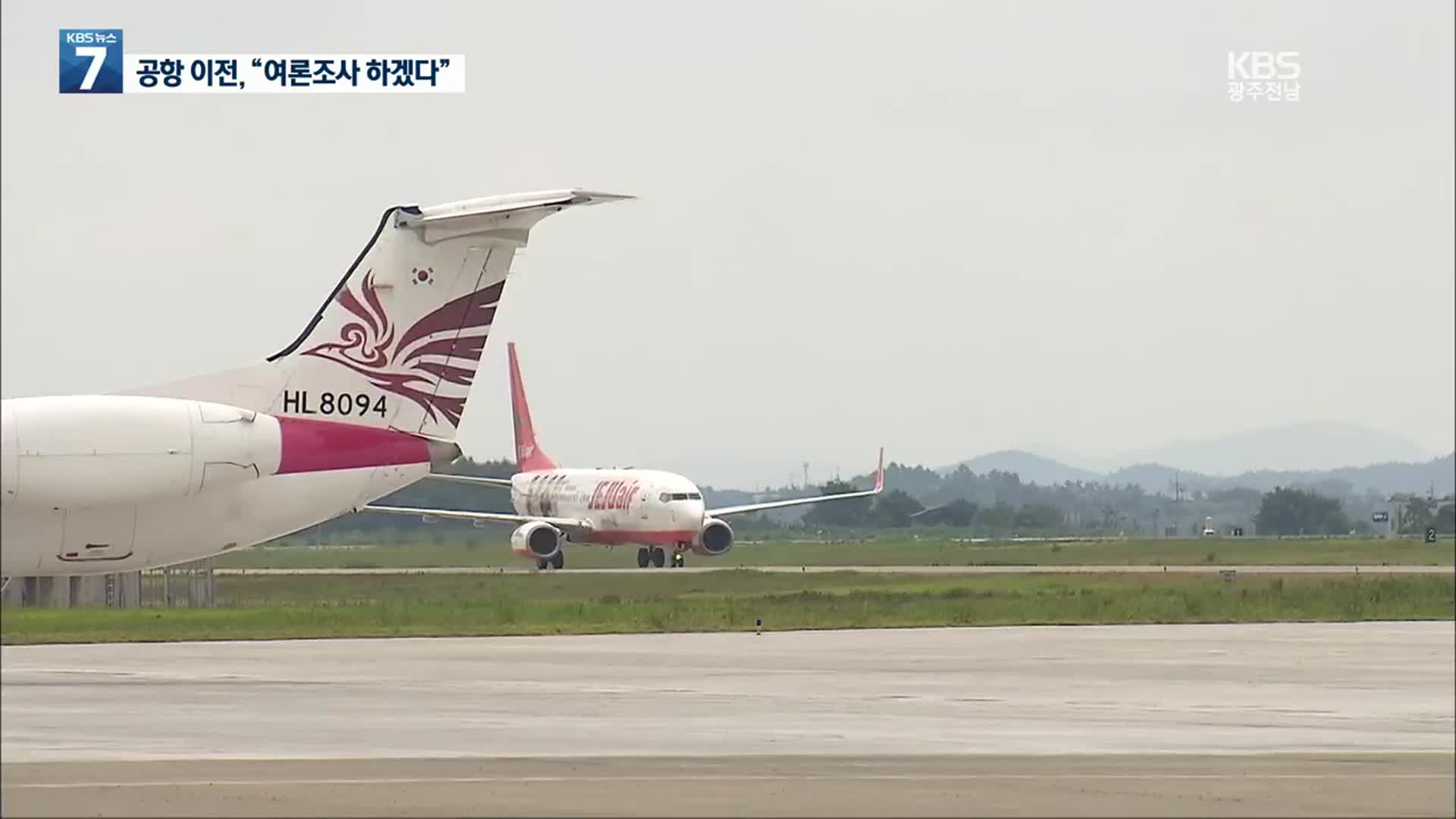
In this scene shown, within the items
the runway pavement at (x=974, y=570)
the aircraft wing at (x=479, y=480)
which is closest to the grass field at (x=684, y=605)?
the runway pavement at (x=974, y=570)

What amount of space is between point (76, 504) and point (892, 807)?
9.88m

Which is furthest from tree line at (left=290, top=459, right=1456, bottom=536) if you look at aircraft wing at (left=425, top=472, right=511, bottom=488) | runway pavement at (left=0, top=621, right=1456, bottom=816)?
runway pavement at (left=0, top=621, right=1456, bottom=816)

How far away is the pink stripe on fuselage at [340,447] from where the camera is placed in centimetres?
2258

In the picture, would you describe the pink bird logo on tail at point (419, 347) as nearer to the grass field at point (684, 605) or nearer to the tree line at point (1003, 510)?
the grass field at point (684, 605)

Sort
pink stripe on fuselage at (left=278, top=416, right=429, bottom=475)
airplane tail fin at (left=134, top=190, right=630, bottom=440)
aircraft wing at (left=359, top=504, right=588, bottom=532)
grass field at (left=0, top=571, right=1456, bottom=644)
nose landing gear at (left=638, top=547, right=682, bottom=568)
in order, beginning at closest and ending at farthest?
1. pink stripe on fuselage at (left=278, top=416, right=429, bottom=475)
2. airplane tail fin at (left=134, top=190, right=630, bottom=440)
3. grass field at (left=0, top=571, right=1456, bottom=644)
4. aircraft wing at (left=359, top=504, right=588, bottom=532)
5. nose landing gear at (left=638, top=547, right=682, bottom=568)

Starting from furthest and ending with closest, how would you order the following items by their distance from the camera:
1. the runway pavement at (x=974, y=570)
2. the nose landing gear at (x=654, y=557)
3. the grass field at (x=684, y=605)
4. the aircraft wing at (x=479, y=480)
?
the aircraft wing at (x=479, y=480)
the nose landing gear at (x=654, y=557)
the runway pavement at (x=974, y=570)
the grass field at (x=684, y=605)

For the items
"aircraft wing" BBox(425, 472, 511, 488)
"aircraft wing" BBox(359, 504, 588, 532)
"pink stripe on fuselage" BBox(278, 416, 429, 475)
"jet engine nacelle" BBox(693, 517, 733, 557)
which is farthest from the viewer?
"aircraft wing" BBox(425, 472, 511, 488)

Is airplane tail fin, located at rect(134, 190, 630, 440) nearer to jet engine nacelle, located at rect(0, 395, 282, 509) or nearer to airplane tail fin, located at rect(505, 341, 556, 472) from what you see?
jet engine nacelle, located at rect(0, 395, 282, 509)

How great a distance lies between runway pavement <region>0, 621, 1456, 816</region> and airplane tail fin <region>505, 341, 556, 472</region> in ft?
178

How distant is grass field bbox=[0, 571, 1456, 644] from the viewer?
39188 mm

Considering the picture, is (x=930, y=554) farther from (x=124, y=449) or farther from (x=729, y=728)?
(x=124, y=449)

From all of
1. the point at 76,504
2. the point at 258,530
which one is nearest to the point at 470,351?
the point at 258,530

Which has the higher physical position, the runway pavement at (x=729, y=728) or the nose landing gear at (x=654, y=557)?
the nose landing gear at (x=654, y=557)

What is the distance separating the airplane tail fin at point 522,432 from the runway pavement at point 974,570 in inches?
639
